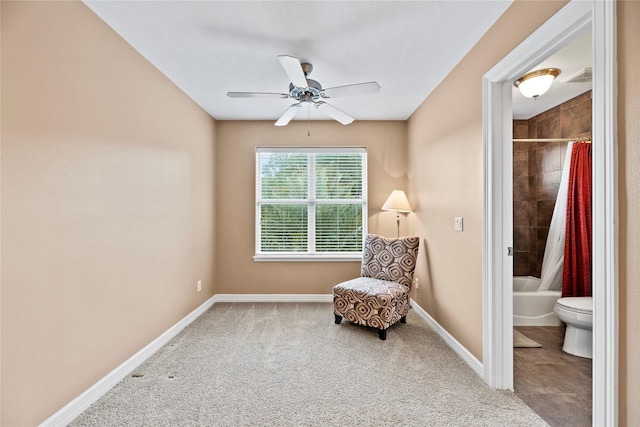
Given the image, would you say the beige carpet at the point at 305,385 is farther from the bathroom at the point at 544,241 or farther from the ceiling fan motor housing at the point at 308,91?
the ceiling fan motor housing at the point at 308,91

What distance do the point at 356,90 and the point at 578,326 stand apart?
2.66 metres

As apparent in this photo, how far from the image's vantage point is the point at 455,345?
258cm

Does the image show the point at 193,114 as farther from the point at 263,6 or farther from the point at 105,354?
the point at 105,354

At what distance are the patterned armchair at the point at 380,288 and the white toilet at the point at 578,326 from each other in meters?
1.32

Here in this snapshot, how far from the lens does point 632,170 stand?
1.15 metres

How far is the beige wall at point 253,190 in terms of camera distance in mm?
4078

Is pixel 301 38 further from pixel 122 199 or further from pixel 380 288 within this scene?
pixel 380 288

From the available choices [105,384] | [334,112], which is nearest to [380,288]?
[334,112]

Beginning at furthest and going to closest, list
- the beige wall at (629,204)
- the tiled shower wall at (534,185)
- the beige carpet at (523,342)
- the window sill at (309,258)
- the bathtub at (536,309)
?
the window sill at (309,258) < the tiled shower wall at (534,185) < the bathtub at (536,309) < the beige carpet at (523,342) < the beige wall at (629,204)

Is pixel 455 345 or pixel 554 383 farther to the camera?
pixel 455 345

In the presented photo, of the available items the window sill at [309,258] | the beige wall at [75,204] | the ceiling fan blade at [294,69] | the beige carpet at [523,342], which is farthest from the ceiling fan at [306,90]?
the beige carpet at [523,342]

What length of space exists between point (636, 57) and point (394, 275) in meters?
2.59

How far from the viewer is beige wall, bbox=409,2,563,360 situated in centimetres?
199

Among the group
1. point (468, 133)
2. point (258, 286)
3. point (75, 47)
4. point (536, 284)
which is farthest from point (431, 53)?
point (258, 286)
